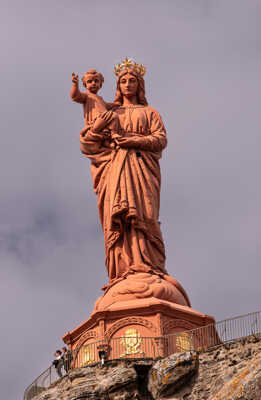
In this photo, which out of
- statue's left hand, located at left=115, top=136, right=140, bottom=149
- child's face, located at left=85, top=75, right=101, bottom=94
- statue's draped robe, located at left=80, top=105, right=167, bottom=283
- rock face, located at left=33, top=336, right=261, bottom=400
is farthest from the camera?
child's face, located at left=85, top=75, right=101, bottom=94

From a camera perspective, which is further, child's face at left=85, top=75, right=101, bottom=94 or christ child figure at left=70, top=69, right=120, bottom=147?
child's face at left=85, top=75, right=101, bottom=94

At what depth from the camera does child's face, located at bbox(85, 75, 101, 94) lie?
38438mm

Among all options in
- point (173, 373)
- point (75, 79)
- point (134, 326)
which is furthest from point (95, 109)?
point (173, 373)

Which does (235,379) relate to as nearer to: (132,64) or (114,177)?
(114,177)

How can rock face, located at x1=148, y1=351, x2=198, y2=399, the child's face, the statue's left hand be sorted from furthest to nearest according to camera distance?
the child's face, the statue's left hand, rock face, located at x1=148, y1=351, x2=198, y2=399

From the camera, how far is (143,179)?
3619cm

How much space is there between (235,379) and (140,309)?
6.53 meters

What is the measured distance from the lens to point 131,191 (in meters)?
35.4

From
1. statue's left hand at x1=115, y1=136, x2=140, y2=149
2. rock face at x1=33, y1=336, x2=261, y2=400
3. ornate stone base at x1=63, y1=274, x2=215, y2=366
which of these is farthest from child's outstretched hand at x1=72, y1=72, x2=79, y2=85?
rock face at x1=33, y1=336, x2=261, y2=400

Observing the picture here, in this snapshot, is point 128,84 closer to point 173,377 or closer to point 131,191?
point 131,191

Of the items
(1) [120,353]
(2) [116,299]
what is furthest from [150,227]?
(1) [120,353]

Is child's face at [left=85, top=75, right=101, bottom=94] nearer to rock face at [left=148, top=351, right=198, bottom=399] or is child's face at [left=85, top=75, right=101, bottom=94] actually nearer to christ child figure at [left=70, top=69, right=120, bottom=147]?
christ child figure at [left=70, top=69, right=120, bottom=147]

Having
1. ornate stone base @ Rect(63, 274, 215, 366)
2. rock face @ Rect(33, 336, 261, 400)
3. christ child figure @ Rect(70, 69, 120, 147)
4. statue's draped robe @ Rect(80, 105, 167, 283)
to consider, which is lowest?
rock face @ Rect(33, 336, 261, 400)

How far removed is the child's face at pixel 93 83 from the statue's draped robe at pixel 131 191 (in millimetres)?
1351
